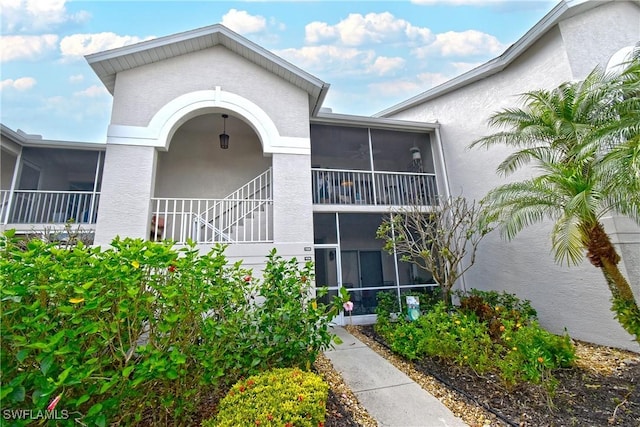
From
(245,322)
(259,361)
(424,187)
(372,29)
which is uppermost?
(372,29)

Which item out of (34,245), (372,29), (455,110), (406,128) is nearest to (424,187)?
(406,128)

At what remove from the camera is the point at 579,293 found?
658cm

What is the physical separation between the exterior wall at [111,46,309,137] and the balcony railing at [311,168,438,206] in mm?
2086

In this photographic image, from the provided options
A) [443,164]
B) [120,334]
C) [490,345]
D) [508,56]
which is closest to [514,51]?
[508,56]

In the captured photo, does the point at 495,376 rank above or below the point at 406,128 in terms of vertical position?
below

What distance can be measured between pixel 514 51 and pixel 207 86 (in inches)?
363

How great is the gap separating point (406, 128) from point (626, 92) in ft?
19.0

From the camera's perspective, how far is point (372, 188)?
32.2 feet

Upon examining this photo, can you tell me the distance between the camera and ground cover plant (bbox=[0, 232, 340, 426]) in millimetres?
2250

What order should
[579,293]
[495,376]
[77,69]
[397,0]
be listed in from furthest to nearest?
[397,0] < [77,69] < [579,293] < [495,376]

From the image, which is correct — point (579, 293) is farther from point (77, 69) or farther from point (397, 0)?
point (77, 69)

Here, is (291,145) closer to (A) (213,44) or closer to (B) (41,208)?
(A) (213,44)

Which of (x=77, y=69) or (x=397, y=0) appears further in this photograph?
(x=397, y=0)

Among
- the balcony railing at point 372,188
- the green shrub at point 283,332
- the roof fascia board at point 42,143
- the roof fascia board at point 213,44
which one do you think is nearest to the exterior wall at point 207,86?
the roof fascia board at point 213,44
